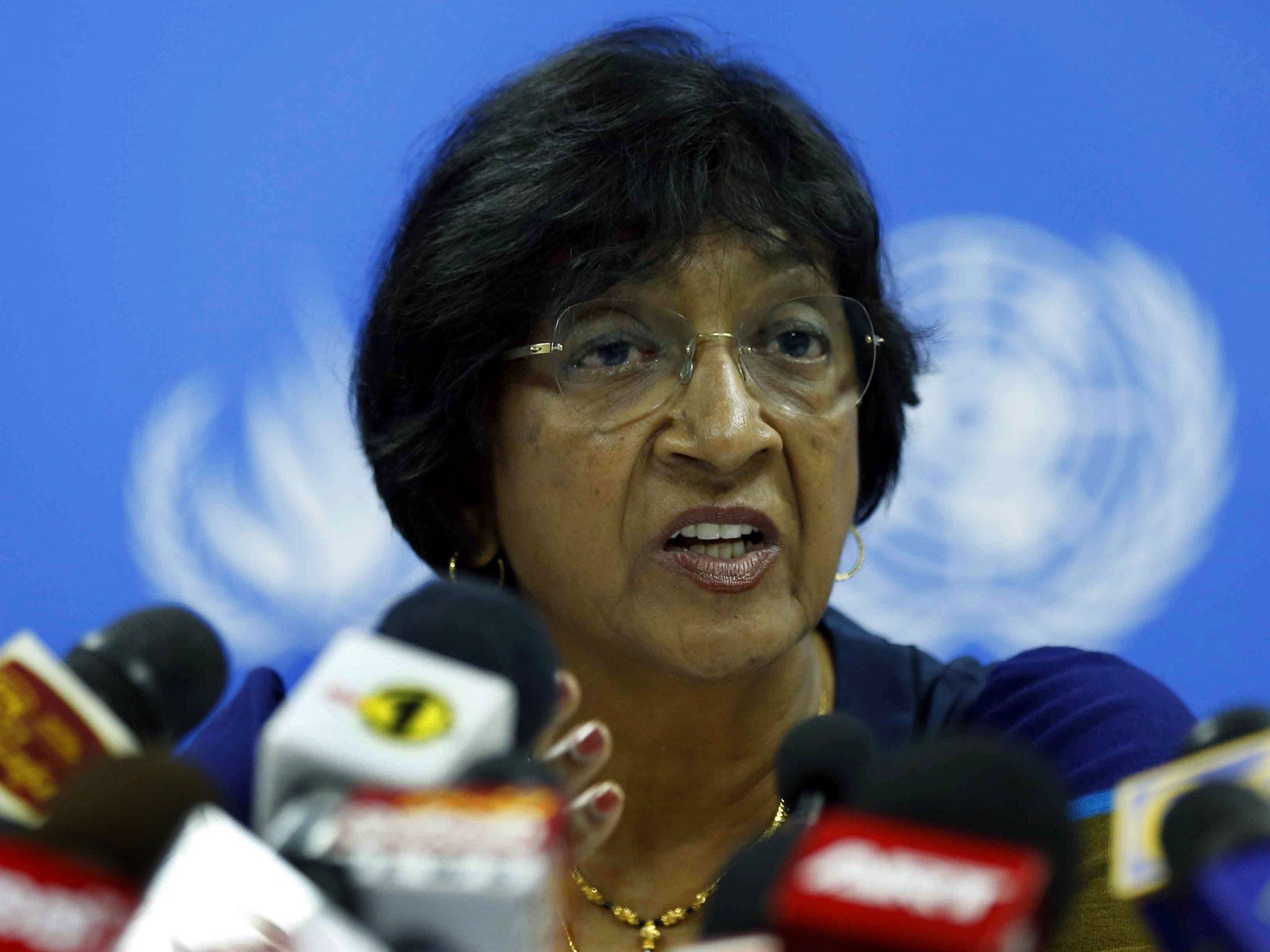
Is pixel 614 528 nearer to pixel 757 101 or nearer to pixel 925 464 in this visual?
pixel 757 101

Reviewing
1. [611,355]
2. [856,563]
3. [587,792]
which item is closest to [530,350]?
[611,355]

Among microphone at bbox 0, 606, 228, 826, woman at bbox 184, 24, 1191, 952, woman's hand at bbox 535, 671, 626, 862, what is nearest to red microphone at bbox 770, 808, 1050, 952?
microphone at bbox 0, 606, 228, 826

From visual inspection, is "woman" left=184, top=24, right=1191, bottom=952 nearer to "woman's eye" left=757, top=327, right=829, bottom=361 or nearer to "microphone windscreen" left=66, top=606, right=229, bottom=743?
"woman's eye" left=757, top=327, right=829, bottom=361

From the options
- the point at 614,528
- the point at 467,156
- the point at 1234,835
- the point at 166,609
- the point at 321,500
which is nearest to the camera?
the point at 1234,835

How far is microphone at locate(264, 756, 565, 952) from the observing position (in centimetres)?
48

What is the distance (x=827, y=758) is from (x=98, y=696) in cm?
31

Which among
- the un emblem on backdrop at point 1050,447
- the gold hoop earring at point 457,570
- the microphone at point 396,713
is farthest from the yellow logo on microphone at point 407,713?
the un emblem on backdrop at point 1050,447

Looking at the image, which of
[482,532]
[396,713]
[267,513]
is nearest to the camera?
[396,713]

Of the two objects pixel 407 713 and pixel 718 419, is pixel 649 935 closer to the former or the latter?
pixel 718 419

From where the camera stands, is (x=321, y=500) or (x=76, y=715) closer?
(x=76, y=715)

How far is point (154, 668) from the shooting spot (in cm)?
64

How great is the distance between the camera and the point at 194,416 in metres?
2.18

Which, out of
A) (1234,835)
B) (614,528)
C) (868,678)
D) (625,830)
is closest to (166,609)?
(1234,835)

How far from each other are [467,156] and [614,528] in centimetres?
43
